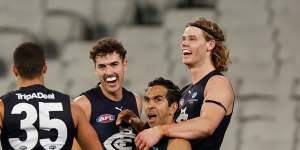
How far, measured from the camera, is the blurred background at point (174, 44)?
8.05 meters

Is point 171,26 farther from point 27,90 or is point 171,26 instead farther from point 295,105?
point 27,90

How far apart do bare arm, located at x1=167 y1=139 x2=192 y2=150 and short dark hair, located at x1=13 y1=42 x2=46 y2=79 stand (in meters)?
0.81

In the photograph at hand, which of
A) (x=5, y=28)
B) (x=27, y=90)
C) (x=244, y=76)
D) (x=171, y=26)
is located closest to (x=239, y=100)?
(x=244, y=76)

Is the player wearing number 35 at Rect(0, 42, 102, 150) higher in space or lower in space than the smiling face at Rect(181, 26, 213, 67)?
lower

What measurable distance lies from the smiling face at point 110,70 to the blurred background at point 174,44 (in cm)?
282

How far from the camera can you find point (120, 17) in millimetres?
10188

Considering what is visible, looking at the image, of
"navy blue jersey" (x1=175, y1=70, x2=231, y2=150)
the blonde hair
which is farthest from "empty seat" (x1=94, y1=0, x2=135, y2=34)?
"navy blue jersey" (x1=175, y1=70, x2=231, y2=150)

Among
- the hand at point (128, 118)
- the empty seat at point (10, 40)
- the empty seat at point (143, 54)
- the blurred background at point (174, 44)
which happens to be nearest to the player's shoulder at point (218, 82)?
the hand at point (128, 118)

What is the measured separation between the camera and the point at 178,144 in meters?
4.46

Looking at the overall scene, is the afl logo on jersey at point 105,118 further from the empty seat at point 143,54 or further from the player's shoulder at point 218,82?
the empty seat at point 143,54

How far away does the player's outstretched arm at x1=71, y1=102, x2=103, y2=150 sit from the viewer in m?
4.48

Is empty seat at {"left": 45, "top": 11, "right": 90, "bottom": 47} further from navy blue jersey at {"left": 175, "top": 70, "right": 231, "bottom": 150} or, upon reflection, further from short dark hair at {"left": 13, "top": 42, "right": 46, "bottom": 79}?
short dark hair at {"left": 13, "top": 42, "right": 46, "bottom": 79}

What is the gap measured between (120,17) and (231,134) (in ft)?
9.23

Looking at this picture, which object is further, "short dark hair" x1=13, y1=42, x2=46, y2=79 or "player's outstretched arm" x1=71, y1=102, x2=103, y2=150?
"player's outstretched arm" x1=71, y1=102, x2=103, y2=150
